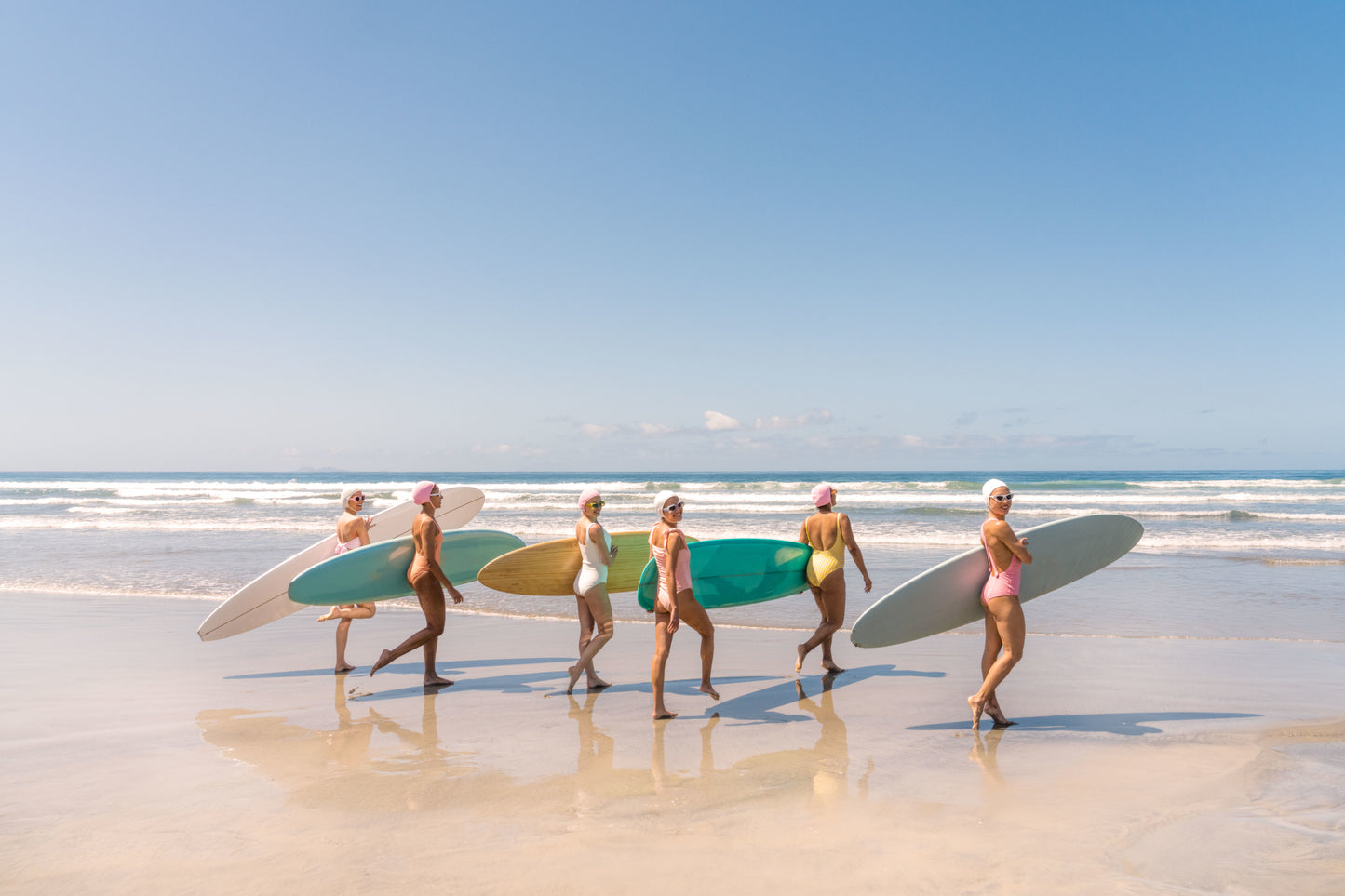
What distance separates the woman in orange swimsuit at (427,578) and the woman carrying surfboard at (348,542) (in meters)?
0.66

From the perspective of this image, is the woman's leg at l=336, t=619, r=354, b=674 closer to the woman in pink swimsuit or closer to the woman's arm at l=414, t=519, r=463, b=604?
the woman's arm at l=414, t=519, r=463, b=604

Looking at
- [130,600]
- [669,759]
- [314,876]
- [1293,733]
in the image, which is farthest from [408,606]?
[1293,733]

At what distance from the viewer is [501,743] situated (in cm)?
484

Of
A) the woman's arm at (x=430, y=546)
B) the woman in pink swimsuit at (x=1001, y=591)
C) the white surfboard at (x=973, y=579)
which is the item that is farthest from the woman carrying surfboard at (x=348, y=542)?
the woman in pink swimsuit at (x=1001, y=591)

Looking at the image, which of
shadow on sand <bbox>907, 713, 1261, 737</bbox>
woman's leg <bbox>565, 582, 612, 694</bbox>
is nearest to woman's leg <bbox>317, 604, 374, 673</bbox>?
woman's leg <bbox>565, 582, 612, 694</bbox>

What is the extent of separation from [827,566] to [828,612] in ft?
1.27

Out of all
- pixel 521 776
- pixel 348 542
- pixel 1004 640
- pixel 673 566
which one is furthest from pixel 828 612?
pixel 348 542

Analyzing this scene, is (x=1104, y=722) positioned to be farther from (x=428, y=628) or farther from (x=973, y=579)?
(x=428, y=628)

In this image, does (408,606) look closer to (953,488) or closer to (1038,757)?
(1038,757)

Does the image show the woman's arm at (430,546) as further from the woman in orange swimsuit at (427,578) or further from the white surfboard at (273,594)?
the white surfboard at (273,594)

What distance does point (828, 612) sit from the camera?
643 cm

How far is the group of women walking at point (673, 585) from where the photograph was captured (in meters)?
4.93

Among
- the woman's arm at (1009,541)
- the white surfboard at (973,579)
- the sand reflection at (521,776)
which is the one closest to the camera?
the sand reflection at (521,776)

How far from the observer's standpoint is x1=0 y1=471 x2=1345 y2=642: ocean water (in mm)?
9156
